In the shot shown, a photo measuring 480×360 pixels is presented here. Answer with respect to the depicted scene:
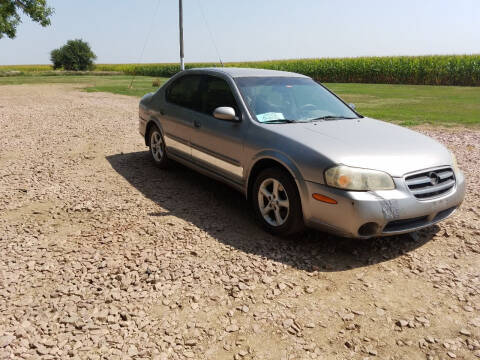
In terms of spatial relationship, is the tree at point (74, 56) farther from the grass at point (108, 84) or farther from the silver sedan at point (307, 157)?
the silver sedan at point (307, 157)

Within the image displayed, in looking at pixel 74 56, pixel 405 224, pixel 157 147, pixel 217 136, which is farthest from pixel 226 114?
pixel 74 56

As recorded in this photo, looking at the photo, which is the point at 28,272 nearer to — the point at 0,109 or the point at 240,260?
the point at 240,260

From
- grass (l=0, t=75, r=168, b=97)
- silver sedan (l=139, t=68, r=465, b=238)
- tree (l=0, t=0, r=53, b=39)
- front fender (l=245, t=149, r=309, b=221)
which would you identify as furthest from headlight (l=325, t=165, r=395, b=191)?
tree (l=0, t=0, r=53, b=39)

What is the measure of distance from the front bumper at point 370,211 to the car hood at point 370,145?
0.24 metres

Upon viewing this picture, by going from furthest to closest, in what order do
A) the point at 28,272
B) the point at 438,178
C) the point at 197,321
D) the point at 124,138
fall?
1. the point at 124,138
2. the point at 438,178
3. the point at 28,272
4. the point at 197,321

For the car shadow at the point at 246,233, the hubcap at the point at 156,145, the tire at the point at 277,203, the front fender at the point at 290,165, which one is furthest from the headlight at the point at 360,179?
the hubcap at the point at 156,145

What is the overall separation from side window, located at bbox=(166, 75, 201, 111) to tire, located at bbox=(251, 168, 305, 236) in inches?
64.9

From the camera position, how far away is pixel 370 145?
3.92 metres

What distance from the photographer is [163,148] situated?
6281mm

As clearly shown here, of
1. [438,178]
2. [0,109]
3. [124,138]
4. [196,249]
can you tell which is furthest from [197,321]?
[0,109]

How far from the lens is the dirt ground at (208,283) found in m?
2.73

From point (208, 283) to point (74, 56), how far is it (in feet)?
267

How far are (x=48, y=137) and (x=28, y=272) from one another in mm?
6018

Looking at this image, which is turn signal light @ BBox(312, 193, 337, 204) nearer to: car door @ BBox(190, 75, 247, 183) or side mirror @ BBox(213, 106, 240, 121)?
car door @ BBox(190, 75, 247, 183)
